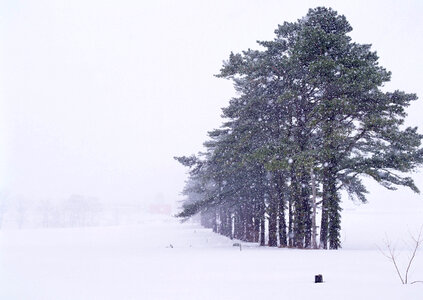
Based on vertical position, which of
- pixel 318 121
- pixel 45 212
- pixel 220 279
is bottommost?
pixel 45 212

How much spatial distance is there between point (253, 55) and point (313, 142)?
7.06 meters

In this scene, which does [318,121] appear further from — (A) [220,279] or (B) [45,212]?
(B) [45,212]

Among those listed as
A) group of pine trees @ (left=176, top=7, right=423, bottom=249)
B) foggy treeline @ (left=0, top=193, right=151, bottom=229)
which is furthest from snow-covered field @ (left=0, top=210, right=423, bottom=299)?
foggy treeline @ (left=0, top=193, right=151, bottom=229)

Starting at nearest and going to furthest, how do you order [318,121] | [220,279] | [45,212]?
1. [220,279]
2. [318,121]
3. [45,212]

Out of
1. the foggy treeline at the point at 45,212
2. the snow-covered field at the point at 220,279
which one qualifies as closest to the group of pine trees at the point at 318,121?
the snow-covered field at the point at 220,279

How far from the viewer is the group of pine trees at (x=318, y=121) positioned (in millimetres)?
15703

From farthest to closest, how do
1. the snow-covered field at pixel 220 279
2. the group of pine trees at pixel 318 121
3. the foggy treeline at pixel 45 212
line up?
the foggy treeline at pixel 45 212, the group of pine trees at pixel 318 121, the snow-covered field at pixel 220 279

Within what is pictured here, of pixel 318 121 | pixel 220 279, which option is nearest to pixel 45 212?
pixel 318 121

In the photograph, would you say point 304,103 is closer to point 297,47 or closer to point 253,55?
point 297,47

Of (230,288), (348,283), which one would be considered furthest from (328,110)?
(230,288)

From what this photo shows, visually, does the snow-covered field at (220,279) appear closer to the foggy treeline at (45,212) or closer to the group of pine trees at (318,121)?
the group of pine trees at (318,121)

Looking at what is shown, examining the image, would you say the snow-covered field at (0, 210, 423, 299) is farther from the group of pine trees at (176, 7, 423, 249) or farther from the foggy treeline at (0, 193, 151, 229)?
the foggy treeline at (0, 193, 151, 229)

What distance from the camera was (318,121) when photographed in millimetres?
16547

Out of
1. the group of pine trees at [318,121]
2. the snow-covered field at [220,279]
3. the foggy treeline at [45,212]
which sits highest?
the group of pine trees at [318,121]
